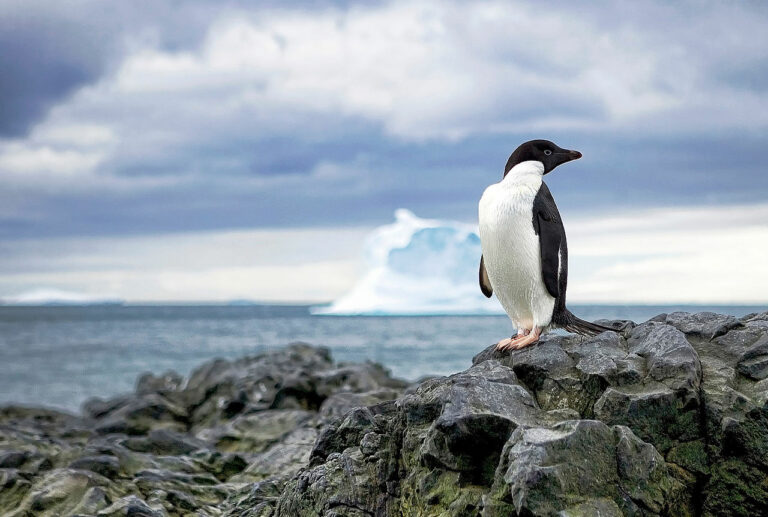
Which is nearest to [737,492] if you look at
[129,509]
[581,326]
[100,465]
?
[581,326]

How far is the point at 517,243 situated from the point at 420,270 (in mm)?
51176

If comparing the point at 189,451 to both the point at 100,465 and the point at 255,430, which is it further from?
the point at 100,465

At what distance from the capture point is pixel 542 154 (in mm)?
7094

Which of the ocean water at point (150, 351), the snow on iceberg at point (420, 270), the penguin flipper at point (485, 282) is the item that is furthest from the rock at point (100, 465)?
the snow on iceberg at point (420, 270)

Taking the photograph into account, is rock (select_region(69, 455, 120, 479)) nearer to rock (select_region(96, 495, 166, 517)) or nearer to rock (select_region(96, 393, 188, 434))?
rock (select_region(96, 495, 166, 517))

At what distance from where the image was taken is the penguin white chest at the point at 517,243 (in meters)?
6.68

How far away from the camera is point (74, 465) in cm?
842

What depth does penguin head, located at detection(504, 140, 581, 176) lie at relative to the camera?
7070 millimetres

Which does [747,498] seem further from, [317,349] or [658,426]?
[317,349]

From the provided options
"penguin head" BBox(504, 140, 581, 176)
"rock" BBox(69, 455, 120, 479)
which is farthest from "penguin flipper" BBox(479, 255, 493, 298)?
"rock" BBox(69, 455, 120, 479)

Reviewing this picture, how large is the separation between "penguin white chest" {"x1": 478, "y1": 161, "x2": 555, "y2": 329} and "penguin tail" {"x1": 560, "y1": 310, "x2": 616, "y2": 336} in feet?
0.54

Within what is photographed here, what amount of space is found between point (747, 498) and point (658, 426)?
584 millimetres

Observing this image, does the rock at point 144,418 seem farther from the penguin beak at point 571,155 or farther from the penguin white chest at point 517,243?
the penguin beak at point 571,155

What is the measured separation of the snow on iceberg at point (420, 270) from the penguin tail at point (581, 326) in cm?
4457
